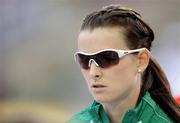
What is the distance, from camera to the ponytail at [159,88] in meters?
1.56

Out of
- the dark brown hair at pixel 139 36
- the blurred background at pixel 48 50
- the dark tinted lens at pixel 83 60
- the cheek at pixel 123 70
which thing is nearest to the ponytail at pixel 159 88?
the dark brown hair at pixel 139 36

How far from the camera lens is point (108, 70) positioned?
1.43m

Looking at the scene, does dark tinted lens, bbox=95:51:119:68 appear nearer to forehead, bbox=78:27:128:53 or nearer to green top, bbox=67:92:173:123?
forehead, bbox=78:27:128:53

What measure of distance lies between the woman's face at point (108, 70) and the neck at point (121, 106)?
0.03 meters

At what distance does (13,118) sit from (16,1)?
1.06 meters

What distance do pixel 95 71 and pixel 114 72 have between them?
0.06m

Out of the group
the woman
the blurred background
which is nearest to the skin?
the woman

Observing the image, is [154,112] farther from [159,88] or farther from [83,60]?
[83,60]

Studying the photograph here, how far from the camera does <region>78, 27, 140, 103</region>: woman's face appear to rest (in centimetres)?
142

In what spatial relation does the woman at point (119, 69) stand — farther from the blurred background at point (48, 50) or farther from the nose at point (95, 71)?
the blurred background at point (48, 50)

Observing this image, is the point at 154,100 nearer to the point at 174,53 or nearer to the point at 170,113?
the point at 170,113

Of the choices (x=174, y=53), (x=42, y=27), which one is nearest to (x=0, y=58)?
(x=42, y=27)

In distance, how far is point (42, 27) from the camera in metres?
4.05

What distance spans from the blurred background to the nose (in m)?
2.00
